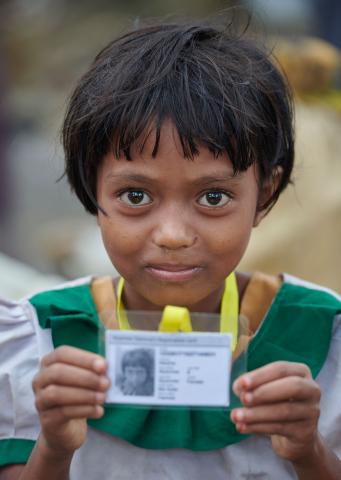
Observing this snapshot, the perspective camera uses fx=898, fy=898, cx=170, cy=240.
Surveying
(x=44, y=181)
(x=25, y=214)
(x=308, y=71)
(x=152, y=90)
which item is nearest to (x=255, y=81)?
(x=152, y=90)

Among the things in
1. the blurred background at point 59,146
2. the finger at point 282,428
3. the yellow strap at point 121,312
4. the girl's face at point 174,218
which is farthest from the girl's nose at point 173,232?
the blurred background at point 59,146

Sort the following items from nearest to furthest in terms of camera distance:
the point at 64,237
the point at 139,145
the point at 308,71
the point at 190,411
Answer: the point at 139,145
the point at 190,411
the point at 308,71
the point at 64,237

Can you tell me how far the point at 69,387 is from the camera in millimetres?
1531

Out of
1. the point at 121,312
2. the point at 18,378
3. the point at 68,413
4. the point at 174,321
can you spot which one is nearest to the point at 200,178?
the point at 174,321

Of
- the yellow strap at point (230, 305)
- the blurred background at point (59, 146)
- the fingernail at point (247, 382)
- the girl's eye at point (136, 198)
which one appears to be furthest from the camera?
the blurred background at point (59, 146)

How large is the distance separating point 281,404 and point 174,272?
→ 338mm

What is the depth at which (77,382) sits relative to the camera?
1527 millimetres

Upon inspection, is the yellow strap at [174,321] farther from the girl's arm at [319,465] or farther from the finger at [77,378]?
the girl's arm at [319,465]

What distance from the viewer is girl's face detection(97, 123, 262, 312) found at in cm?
168

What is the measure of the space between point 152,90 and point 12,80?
870 cm

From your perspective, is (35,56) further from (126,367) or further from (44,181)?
(126,367)

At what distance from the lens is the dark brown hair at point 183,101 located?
1.71 metres

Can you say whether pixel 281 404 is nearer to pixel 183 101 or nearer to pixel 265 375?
pixel 265 375

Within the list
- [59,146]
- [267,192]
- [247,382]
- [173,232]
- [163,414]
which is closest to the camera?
[247,382]
